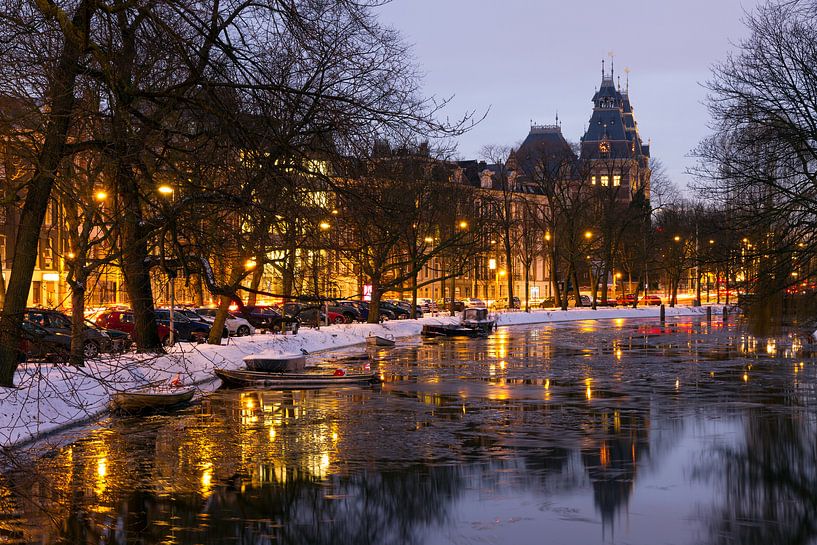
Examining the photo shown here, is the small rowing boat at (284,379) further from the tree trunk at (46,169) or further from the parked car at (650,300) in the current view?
the parked car at (650,300)

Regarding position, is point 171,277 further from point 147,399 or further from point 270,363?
point 270,363

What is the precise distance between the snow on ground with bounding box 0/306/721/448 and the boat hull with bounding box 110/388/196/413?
0.32 metres

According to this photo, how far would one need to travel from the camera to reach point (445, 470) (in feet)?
63.8

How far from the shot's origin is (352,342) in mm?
57219

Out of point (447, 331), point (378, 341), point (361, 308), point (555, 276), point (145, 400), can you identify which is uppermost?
point (555, 276)

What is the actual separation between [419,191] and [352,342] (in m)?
11.6

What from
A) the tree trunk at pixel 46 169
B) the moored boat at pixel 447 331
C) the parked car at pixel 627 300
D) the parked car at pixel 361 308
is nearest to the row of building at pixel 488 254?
the parked car at pixel 361 308

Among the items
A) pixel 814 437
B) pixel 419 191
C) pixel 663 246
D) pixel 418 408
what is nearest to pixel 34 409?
pixel 418 408

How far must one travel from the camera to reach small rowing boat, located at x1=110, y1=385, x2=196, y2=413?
26.3 metres

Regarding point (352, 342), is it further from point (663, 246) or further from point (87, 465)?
point (663, 246)

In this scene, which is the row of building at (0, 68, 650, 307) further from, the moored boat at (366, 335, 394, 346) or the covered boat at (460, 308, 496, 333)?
the moored boat at (366, 335, 394, 346)

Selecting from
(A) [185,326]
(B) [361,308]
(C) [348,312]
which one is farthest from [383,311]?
(A) [185,326]

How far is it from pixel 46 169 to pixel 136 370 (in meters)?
14.8

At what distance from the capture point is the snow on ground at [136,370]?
1592 cm
